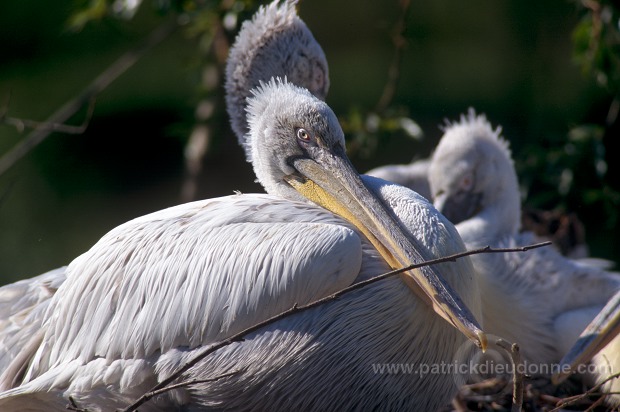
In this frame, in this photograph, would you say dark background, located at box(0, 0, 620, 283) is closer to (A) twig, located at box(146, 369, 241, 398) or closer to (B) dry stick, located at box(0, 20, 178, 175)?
(B) dry stick, located at box(0, 20, 178, 175)

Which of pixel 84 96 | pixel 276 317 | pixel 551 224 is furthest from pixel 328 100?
pixel 276 317

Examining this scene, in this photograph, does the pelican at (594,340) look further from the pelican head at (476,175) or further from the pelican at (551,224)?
the pelican at (551,224)

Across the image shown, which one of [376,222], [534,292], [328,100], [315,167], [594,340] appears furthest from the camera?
[328,100]

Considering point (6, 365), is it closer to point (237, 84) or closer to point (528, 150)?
point (237, 84)

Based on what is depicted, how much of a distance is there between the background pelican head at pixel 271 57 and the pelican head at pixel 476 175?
73 cm

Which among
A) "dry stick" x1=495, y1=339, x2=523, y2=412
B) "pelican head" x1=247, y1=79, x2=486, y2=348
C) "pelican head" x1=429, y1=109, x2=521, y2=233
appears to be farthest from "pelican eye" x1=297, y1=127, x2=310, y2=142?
"pelican head" x1=429, y1=109, x2=521, y2=233

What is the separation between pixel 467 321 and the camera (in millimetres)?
2383

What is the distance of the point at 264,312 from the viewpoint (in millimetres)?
2514

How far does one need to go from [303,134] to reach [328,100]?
10.5ft

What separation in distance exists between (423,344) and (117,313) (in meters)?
0.87

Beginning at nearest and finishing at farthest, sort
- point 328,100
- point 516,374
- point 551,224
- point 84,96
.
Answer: point 516,374, point 84,96, point 551,224, point 328,100

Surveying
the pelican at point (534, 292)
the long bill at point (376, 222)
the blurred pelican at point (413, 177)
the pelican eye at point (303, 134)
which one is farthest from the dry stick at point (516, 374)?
the blurred pelican at point (413, 177)

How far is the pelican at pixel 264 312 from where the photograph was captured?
2.50m

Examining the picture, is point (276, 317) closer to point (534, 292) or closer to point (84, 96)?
point (534, 292)
